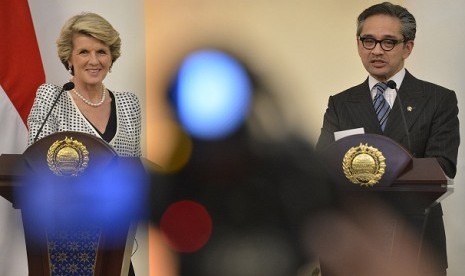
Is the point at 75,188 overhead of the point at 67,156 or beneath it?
overhead

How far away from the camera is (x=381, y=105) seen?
4.97 ft

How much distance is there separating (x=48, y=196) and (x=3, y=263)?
288 centimetres

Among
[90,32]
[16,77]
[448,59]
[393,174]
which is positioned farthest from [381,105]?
[16,77]

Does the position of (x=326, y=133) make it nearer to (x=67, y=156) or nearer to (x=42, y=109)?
(x=67, y=156)

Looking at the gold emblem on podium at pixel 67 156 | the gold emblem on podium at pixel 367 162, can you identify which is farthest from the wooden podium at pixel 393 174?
the gold emblem on podium at pixel 67 156

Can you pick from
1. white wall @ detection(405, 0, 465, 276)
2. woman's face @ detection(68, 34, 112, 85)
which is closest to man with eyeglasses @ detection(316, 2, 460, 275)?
woman's face @ detection(68, 34, 112, 85)

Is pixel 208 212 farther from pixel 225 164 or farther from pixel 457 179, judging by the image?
pixel 457 179

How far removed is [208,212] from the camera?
30 centimetres

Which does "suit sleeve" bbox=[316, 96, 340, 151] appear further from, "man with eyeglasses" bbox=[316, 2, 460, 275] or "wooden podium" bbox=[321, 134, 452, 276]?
"man with eyeglasses" bbox=[316, 2, 460, 275]

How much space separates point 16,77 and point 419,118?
2.17 metres

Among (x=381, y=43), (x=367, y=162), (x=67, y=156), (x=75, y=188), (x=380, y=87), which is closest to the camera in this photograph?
(x=75, y=188)

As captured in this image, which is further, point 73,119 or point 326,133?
point 73,119

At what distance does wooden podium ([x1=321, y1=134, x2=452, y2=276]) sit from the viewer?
0.49m

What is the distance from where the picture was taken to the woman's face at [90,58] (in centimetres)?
192
